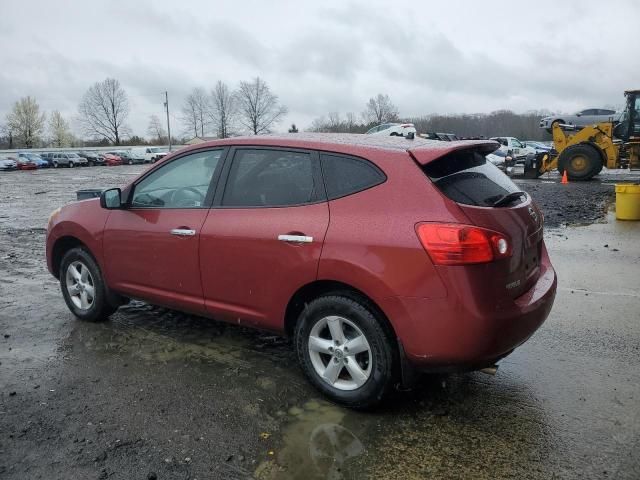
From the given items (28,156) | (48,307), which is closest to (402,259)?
(48,307)

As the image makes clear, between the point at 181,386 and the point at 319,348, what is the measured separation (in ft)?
3.36

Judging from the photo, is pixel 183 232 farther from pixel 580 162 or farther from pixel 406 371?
pixel 580 162

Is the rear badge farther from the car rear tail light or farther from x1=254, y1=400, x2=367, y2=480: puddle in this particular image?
x1=254, y1=400, x2=367, y2=480: puddle

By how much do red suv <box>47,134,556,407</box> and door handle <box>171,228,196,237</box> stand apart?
0.04 ft

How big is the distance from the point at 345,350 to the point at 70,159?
61204 millimetres

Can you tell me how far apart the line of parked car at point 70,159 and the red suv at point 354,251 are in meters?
43.7

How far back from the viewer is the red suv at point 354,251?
2.94 metres

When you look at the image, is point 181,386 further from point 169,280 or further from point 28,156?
point 28,156

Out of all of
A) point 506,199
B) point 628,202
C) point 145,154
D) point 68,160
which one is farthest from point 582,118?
point 68,160

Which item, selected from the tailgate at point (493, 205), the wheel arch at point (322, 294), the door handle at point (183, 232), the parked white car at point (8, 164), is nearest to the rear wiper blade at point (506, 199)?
the tailgate at point (493, 205)

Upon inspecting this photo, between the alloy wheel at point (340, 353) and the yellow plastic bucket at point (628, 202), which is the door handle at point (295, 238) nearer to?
the alloy wheel at point (340, 353)

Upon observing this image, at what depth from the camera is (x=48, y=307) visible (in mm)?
5480

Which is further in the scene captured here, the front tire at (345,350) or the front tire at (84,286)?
the front tire at (84,286)

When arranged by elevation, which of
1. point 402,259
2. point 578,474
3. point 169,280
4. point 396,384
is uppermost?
point 402,259
